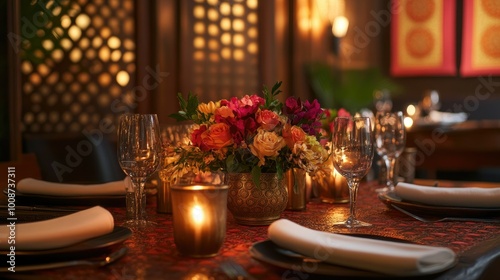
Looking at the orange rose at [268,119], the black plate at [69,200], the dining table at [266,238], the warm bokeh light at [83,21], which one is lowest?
the dining table at [266,238]

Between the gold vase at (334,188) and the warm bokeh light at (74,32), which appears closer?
the gold vase at (334,188)

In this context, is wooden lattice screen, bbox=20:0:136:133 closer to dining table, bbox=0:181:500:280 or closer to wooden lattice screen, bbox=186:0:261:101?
wooden lattice screen, bbox=186:0:261:101

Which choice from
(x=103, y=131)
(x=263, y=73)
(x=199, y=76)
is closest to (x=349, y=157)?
(x=103, y=131)

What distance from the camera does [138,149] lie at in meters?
1.31

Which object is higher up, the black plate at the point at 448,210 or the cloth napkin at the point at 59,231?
the cloth napkin at the point at 59,231

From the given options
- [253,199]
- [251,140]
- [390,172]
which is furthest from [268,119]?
[390,172]

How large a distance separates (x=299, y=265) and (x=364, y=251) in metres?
0.09

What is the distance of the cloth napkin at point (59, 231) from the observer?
93 cm

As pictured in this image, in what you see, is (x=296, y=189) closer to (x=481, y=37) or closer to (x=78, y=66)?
(x=78, y=66)

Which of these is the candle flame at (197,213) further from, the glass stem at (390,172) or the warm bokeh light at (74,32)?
the warm bokeh light at (74,32)

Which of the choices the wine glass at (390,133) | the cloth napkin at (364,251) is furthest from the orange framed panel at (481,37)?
the cloth napkin at (364,251)

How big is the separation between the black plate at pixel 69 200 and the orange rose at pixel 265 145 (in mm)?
485

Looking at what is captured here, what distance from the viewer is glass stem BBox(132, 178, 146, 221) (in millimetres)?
1331

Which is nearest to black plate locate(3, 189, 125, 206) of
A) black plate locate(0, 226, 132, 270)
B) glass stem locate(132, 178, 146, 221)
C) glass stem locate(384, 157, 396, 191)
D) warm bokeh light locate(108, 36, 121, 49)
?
glass stem locate(132, 178, 146, 221)
